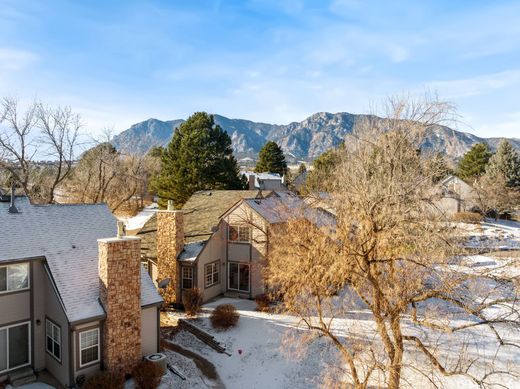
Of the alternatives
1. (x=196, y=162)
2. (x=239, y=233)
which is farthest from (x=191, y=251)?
(x=196, y=162)

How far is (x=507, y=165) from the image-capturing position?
56.2 metres

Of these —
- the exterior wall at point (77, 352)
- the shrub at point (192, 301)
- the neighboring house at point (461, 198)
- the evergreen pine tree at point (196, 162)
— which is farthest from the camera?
the neighboring house at point (461, 198)

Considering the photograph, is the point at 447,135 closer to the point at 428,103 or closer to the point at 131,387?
the point at 428,103

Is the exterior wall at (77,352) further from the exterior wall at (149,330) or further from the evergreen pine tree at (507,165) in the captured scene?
the evergreen pine tree at (507,165)

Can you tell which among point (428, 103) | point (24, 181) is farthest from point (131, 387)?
point (24, 181)

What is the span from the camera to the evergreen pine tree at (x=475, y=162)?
203 feet

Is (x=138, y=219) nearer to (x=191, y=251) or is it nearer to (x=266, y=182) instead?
(x=266, y=182)

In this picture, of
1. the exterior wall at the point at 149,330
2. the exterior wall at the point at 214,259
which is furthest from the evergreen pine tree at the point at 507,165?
the exterior wall at the point at 149,330

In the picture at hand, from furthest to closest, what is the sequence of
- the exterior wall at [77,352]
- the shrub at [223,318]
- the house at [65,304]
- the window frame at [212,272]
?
the window frame at [212,272] → the shrub at [223,318] → the house at [65,304] → the exterior wall at [77,352]

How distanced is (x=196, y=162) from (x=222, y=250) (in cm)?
2011

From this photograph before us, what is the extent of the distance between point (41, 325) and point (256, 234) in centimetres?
1360

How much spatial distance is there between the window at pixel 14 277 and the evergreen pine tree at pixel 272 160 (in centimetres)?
6232

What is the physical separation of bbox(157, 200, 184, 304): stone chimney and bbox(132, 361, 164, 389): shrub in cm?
856

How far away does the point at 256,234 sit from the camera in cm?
2514
